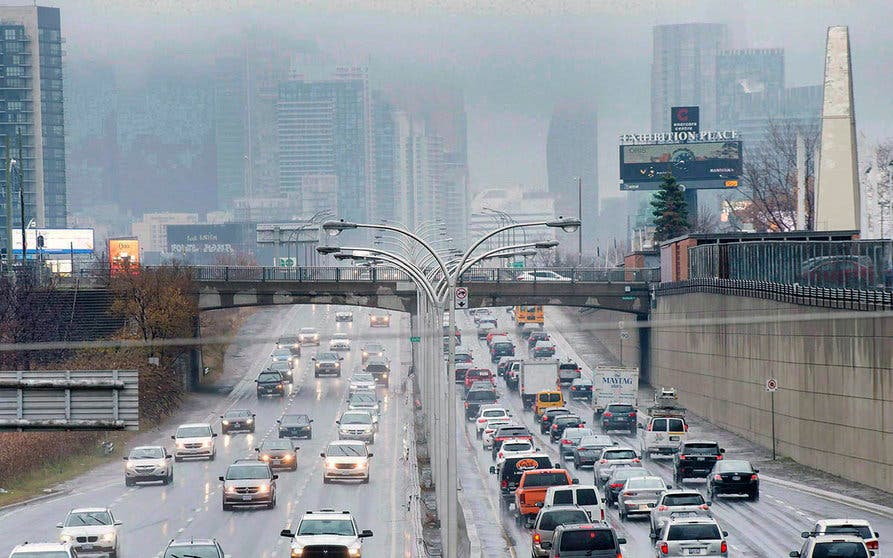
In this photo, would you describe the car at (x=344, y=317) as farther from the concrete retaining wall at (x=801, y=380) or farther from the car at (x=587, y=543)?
the car at (x=587, y=543)

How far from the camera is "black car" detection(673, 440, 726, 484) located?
192 ft

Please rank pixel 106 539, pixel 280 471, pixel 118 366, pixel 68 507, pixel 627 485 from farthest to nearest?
pixel 118 366
pixel 280 471
pixel 68 507
pixel 627 485
pixel 106 539

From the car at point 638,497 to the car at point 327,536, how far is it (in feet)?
37.2

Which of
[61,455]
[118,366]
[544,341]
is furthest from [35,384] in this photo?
[544,341]

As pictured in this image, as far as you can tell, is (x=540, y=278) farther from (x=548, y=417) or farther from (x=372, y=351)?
(x=548, y=417)

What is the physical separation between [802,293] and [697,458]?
481 inches

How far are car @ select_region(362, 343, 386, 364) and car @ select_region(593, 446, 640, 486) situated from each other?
81.6m

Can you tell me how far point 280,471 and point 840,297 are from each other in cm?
2441

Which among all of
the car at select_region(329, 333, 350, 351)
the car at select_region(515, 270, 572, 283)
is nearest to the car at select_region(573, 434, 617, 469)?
the car at select_region(515, 270, 572, 283)

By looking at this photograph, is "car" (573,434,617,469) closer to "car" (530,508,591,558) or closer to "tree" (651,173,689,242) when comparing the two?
"car" (530,508,591,558)

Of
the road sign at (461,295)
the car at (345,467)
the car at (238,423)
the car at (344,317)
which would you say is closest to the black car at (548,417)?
the car at (238,423)

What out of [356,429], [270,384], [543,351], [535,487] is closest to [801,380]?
[535,487]

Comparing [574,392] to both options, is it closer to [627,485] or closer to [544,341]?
[544,341]

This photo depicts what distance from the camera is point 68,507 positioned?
189 feet
